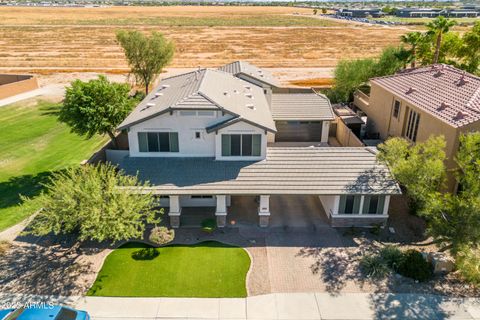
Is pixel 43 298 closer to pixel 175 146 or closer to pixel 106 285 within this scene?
pixel 106 285

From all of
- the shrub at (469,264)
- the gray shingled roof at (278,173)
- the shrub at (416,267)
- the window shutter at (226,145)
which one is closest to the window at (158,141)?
the gray shingled roof at (278,173)

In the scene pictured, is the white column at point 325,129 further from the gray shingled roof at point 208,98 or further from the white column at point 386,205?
the white column at point 386,205

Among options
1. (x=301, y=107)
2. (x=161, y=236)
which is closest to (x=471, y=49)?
(x=301, y=107)

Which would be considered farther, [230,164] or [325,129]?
[325,129]

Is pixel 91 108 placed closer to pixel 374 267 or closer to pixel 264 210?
pixel 264 210

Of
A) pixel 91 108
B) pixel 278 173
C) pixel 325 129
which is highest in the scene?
pixel 91 108

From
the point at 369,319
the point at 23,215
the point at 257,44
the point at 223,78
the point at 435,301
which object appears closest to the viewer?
the point at 369,319

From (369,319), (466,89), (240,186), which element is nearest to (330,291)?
(369,319)
